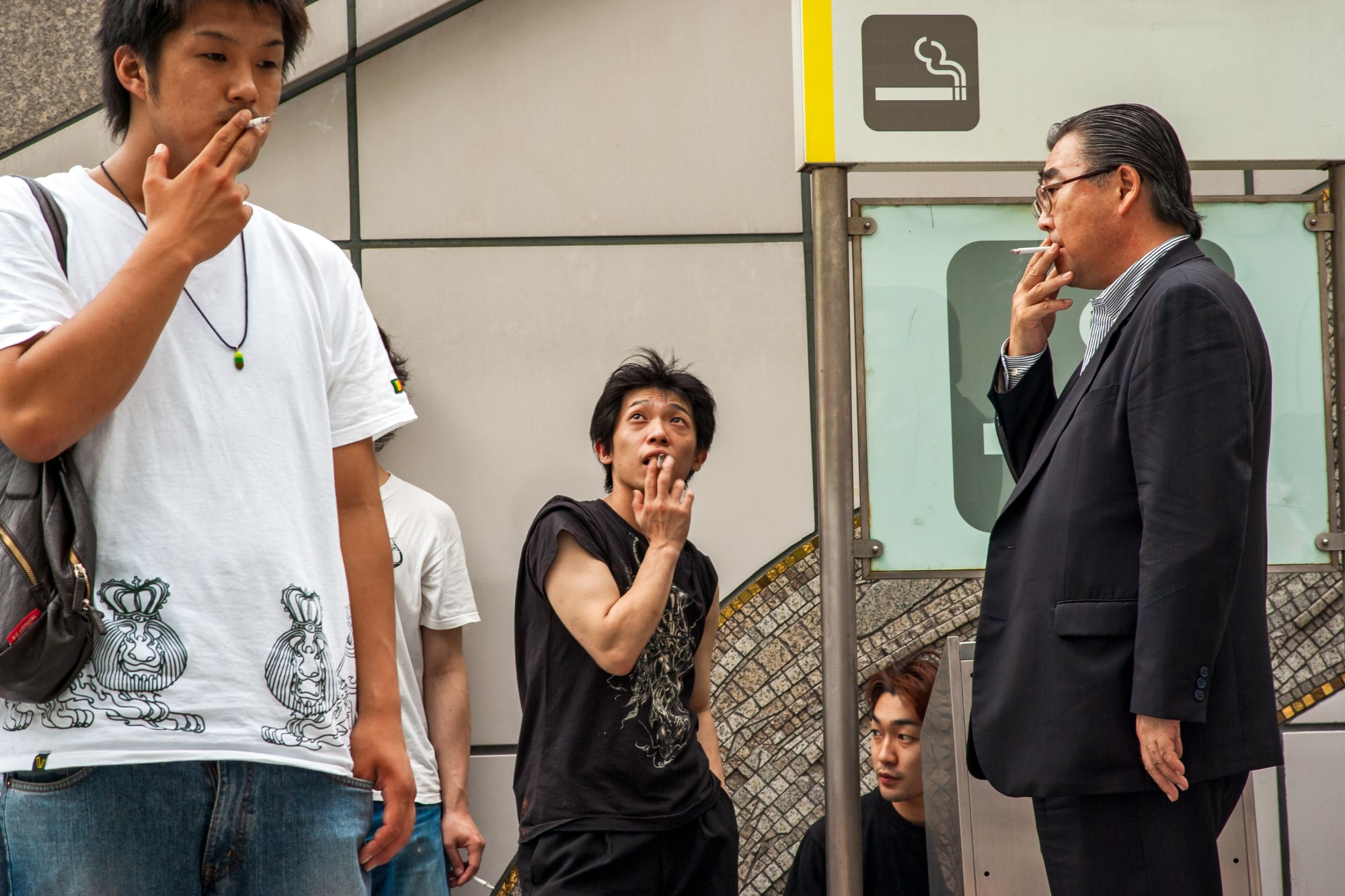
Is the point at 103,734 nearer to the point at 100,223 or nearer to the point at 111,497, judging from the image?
the point at 111,497

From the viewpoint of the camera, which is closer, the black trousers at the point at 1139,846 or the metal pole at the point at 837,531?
the black trousers at the point at 1139,846

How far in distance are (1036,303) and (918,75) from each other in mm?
746

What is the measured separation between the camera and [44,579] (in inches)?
50.1

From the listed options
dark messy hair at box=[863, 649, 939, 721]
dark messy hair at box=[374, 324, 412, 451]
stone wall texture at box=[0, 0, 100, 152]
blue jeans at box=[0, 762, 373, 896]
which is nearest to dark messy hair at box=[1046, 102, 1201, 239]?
dark messy hair at box=[863, 649, 939, 721]

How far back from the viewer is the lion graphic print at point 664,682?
2.89 meters

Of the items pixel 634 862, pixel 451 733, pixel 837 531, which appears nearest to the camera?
pixel 634 862

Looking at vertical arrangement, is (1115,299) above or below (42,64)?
below

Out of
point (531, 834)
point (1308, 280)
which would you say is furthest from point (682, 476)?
point (1308, 280)

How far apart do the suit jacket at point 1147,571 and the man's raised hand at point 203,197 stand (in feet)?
4.98

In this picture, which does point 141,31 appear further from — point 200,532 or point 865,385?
point 865,385

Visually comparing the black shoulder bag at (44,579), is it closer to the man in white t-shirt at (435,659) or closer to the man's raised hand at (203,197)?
the man's raised hand at (203,197)

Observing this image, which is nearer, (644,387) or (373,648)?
(373,648)

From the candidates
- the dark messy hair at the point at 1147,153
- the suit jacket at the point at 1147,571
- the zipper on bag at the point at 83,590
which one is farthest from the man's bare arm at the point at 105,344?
the dark messy hair at the point at 1147,153

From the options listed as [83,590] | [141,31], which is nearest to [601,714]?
[83,590]
